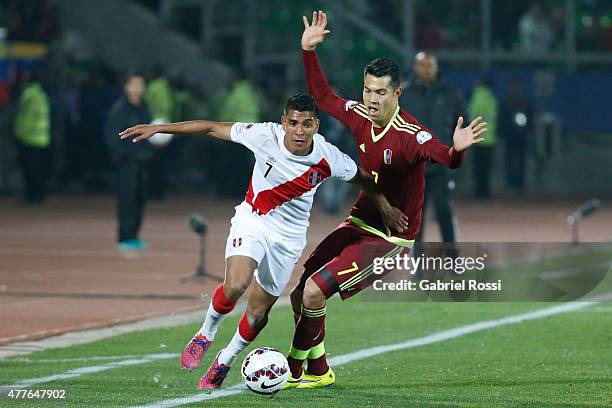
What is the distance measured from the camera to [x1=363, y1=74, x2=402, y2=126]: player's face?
943cm

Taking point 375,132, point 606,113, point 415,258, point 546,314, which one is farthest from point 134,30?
point 375,132

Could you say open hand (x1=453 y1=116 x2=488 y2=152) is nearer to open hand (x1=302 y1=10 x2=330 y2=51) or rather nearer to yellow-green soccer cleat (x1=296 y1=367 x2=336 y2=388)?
open hand (x1=302 y1=10 x2=330 y2=51)

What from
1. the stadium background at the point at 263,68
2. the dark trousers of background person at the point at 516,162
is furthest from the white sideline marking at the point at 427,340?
the dark trousers of background person at the point at 516,162

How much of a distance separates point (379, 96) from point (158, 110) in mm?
18510

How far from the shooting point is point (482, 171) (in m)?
30.0

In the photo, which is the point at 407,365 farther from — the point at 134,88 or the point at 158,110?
the point at 158,110

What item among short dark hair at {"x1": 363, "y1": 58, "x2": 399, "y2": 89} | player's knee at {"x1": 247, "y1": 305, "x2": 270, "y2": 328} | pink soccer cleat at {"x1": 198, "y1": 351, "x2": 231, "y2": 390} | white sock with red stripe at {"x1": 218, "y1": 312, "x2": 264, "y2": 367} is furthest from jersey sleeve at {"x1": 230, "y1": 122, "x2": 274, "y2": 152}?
pink soccer cleat at {"x1": 198, "y1": 351, "x2": 231, "y2": 390}

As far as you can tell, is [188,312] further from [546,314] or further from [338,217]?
[338,217]

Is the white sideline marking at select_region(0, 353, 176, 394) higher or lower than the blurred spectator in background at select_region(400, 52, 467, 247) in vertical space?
lower

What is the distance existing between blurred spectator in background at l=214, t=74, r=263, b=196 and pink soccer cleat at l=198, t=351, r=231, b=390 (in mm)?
18309

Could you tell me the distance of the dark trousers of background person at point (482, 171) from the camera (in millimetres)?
29859

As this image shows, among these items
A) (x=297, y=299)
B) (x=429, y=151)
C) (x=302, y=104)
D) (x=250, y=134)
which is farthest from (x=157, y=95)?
(x=429, y=151)

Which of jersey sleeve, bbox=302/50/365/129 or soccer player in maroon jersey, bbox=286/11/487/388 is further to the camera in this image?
jersey sleeve, bbox=302/50/365/129

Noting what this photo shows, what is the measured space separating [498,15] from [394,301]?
17.8m
